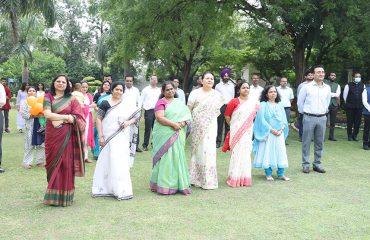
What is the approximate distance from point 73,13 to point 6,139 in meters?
34.6

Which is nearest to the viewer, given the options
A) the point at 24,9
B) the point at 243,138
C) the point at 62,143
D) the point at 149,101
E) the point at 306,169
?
the point at 62,143

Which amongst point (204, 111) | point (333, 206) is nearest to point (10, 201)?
point (204, 111)

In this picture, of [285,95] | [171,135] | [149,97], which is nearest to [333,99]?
[285,95]

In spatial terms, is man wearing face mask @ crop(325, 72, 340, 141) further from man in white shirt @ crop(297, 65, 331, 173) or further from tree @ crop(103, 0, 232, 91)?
man in white shirt @ crop(297, 65, 331, 173)

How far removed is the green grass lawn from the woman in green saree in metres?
0.20

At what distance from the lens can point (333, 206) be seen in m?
5.41

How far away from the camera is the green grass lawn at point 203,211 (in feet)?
14.4

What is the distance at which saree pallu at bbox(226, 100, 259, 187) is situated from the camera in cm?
665

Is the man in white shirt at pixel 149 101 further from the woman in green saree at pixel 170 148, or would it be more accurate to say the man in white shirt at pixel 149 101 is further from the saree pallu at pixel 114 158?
the saree pallu at pixel 114 158

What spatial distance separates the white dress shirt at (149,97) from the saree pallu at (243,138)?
3686 millimetres

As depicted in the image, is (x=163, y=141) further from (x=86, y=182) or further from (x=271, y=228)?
(x=271, y=228)

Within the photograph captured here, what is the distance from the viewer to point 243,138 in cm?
668

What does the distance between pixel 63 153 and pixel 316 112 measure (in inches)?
174

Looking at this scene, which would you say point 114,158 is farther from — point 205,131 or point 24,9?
point 24,9
